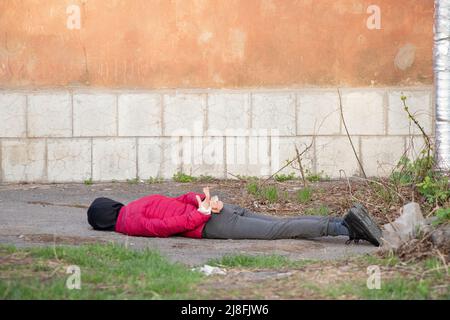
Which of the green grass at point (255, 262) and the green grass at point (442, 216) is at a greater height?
the green grass at point (442, 216)

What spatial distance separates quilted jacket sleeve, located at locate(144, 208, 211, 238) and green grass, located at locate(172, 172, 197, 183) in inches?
125

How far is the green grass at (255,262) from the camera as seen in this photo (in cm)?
624

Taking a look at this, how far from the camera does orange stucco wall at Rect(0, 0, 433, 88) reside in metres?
10.7

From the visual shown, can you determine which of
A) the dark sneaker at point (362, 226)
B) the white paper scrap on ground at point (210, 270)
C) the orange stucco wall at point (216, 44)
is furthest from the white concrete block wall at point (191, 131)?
the white paper scrap on ground at point (210, 270)

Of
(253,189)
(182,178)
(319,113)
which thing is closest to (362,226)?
(253,189)

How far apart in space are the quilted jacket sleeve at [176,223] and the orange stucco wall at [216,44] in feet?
11.9

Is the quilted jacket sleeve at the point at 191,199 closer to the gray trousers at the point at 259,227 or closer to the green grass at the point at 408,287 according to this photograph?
the gray trousers at the point at 259,227

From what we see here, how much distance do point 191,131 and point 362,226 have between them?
3993 millimetres

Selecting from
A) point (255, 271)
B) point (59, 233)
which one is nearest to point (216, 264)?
point (255, 271)

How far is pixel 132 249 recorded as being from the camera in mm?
6637

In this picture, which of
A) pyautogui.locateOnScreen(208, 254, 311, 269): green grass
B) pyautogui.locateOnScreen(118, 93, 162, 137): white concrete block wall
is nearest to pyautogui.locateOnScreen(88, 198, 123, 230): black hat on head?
pyautogui.locateOnScreen(208, 254, 311, 269): green grass

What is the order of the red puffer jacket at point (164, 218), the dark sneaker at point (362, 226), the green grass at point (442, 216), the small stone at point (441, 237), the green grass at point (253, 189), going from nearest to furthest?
the small stone at point (441, 237)
the green grass at point (442, 216)
the dark sneaker at point (362, 226)
the red puffer jacket at point (164, 218)
the green grass at point (253, 189)

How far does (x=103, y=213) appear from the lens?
7.68m

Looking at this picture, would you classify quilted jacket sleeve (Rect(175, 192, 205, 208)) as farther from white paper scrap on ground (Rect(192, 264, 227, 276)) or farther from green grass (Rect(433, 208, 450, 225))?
green grass (Rect(433, 208, 450, 225))
